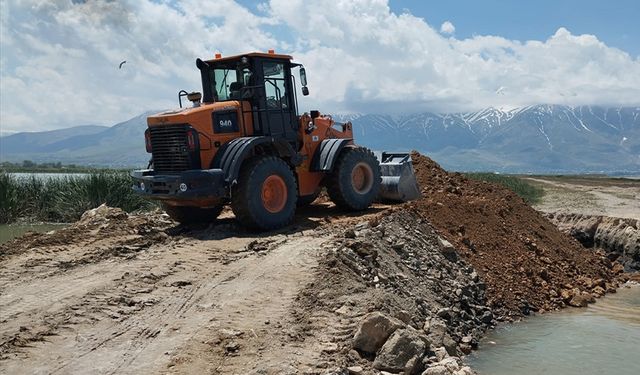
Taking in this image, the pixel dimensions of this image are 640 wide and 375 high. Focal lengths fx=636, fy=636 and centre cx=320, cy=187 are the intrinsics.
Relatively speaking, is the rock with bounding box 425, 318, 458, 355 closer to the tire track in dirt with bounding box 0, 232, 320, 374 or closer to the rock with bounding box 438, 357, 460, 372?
the rock with bounding box 438, 357, 460, 372

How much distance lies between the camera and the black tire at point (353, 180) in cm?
1273

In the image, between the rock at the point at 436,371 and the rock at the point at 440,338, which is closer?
the rock at the point at 436,371

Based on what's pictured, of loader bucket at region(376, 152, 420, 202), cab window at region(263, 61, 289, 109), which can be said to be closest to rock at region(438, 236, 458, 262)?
loader bucket at region(376, 152, 420, 202)

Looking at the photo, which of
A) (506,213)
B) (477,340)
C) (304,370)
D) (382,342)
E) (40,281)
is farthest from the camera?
(506,213)

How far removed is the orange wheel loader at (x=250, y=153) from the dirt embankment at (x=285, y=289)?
549mm

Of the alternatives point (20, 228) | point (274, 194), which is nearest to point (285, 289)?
point (274, 194)

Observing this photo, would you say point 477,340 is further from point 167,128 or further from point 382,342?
point 167,128

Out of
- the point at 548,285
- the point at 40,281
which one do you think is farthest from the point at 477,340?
the point at 40,281

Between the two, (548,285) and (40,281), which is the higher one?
(40,281)

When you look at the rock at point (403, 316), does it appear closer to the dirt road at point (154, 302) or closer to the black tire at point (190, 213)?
the dirt road at point (154, 302)

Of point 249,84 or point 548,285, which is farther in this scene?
point 548,285

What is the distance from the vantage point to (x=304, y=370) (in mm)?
6316

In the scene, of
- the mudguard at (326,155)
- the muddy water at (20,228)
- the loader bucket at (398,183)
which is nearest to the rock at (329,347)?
the mudguard at (326,155)

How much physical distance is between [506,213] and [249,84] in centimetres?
709
